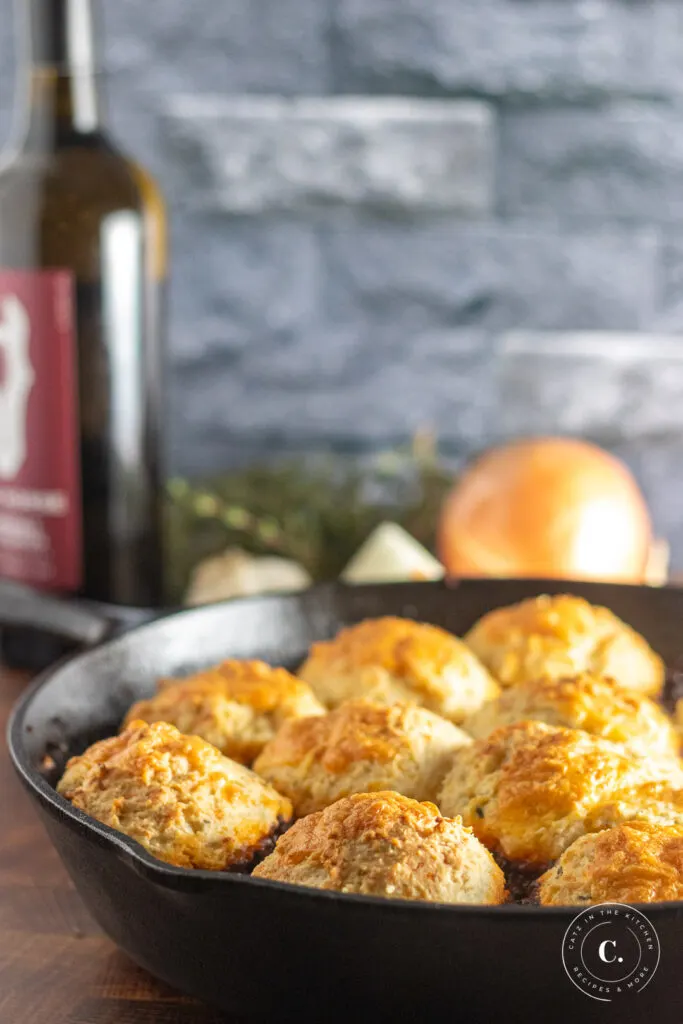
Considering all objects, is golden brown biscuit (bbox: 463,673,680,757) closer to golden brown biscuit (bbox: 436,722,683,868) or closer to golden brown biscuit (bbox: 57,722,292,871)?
golden brown biscuit (bbox: 436,722,683,868)

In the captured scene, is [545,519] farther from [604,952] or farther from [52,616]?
[604,952]

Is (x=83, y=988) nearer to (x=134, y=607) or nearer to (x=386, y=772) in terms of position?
(x=386, y=772)

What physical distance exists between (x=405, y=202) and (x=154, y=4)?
56 centimetres

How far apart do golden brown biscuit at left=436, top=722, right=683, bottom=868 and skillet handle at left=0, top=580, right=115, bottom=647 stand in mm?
492

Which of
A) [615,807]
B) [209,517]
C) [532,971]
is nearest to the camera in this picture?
[532,971]

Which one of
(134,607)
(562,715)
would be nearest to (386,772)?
(562,715)

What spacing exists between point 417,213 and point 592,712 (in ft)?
4.67

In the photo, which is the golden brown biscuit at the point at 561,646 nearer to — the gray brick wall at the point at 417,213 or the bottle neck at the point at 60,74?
the bottle neck at the point at 60,74

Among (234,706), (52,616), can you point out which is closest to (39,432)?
(52,616)

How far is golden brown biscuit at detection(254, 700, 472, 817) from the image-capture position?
0.98 metres

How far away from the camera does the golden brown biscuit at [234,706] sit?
3.56 ft

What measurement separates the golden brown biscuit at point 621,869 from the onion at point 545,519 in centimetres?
102

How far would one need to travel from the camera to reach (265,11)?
2.23m
